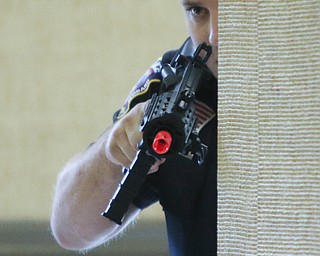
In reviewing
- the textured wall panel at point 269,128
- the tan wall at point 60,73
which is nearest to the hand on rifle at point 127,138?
the textured wall panel at point 269,128

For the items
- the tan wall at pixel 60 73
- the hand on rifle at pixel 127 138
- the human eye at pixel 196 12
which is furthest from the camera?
the tan wall at pixel 60 73

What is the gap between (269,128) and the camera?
737 mm

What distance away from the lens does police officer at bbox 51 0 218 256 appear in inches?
55.8

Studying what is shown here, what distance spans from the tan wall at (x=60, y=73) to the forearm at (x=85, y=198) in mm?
2576

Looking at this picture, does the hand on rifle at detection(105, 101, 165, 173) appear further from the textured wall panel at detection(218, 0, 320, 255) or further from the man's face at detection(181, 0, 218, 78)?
the textured wall panel at detection(218, 0, 320, 255)

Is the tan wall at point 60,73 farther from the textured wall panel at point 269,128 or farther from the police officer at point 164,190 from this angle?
the textured wall panel at point 269,128

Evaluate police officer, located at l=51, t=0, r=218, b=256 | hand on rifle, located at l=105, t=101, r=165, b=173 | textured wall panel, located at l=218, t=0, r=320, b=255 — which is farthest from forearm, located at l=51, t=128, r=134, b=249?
textured wall panel, located at l=218, t=0, r=320, b=255

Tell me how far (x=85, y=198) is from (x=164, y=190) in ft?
0.50

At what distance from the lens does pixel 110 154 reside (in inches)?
51.7

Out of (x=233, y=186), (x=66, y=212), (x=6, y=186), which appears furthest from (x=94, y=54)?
(x=233, y=186)

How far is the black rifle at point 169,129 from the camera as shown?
0.98 meters

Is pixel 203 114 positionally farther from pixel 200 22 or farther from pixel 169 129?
pixel 169 129

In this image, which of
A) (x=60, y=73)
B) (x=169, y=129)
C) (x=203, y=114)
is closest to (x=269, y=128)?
(x=169, y=129)

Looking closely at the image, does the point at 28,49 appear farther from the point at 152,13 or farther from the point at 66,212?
the point at 66,212
